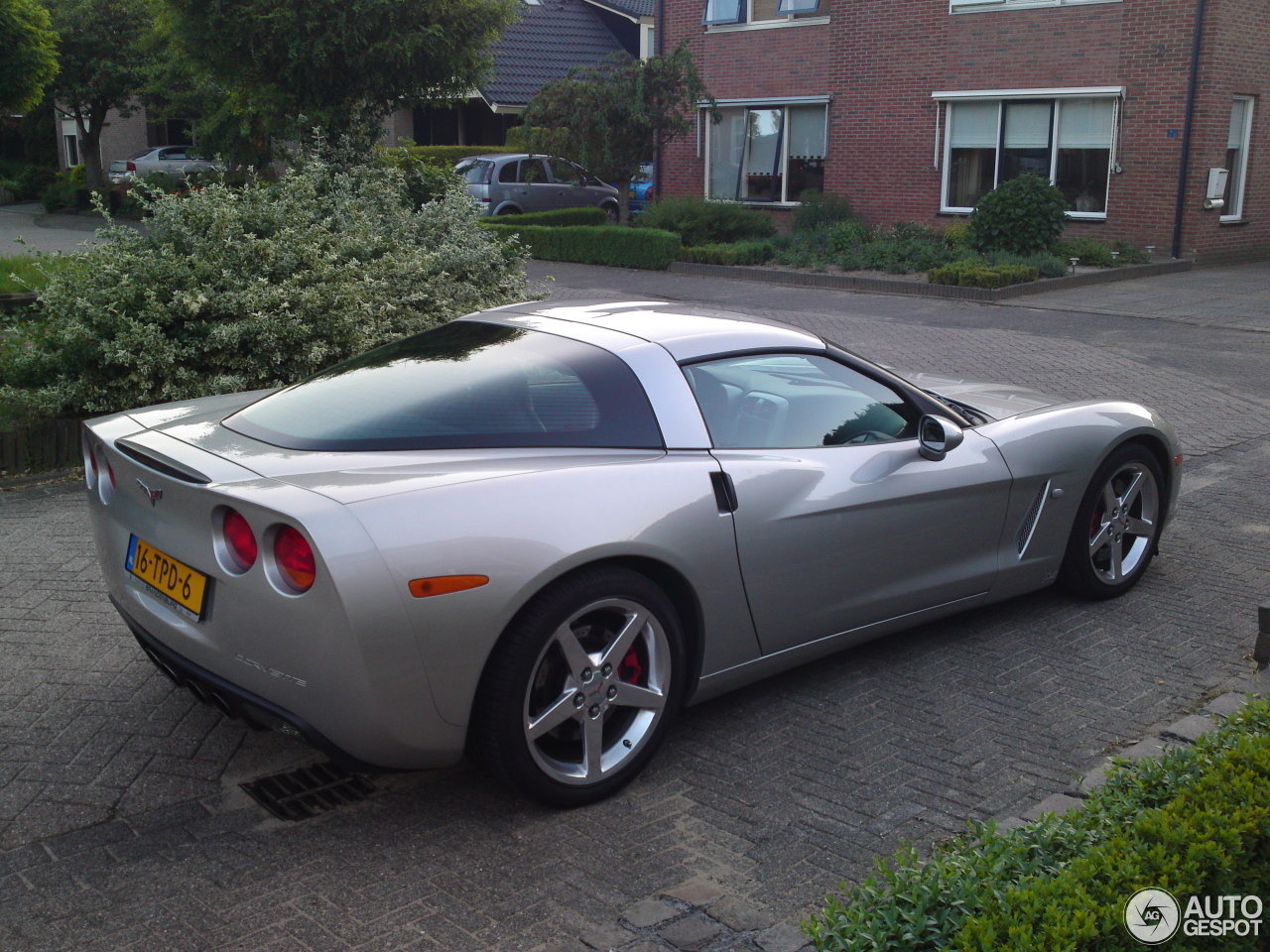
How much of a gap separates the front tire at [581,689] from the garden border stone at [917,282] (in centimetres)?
1341

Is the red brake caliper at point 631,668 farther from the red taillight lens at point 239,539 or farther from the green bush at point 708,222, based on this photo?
the green bush at point 708,222

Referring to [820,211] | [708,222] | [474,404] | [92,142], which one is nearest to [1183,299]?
[820,211]

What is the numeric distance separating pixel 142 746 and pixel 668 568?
1.80 m

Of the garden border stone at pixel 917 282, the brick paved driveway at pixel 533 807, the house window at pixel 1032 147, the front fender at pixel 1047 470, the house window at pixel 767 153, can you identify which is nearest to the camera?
the brick paved driveway at pixel 533 807

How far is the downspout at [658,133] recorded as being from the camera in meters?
24.6

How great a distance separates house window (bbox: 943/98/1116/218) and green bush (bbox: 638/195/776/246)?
3.47 meters

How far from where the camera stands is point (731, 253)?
1938 centimetres

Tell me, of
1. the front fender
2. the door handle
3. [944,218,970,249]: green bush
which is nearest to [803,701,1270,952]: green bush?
A: the door handle

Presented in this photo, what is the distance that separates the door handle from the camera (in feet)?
12.6

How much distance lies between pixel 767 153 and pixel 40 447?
62.7ft

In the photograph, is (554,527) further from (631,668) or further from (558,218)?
(558,218)

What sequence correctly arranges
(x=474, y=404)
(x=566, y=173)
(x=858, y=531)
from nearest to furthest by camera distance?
(x=474, y=404), (x=858, y=531), (x=566, y=173)

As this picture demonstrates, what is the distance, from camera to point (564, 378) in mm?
3928

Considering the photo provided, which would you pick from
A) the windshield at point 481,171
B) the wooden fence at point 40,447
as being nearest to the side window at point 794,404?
the wooden fence at point 40,447
